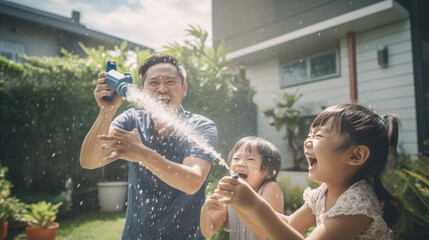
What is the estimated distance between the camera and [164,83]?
4.97 feet

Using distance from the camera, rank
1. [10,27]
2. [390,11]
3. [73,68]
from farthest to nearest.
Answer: [10,27], [390,11], [73,68]

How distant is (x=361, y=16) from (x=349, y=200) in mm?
5710

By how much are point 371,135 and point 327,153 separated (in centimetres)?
22

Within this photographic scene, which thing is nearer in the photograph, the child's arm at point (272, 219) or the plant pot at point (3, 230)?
the child's arm at point (272, 219)

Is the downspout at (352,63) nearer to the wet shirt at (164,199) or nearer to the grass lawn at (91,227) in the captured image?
the grass lawn at (91,227)

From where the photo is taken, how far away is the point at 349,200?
1.03 m

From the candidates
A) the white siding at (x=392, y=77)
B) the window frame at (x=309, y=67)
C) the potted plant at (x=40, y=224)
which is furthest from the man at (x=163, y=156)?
the window frame at (x=309, y=67)

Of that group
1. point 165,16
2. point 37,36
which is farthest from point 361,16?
point 37,36

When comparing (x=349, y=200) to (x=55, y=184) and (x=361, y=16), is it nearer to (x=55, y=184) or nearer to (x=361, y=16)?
(x=361, y=16)

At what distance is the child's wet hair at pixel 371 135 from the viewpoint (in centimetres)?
108

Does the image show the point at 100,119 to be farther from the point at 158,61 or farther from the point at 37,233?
the point at 37,233

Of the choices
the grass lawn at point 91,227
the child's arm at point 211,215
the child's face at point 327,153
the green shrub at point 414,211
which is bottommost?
the grass lawn at point 91,227

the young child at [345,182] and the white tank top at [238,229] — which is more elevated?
the young child at [345,182]

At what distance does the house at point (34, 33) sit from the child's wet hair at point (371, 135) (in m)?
8.01
